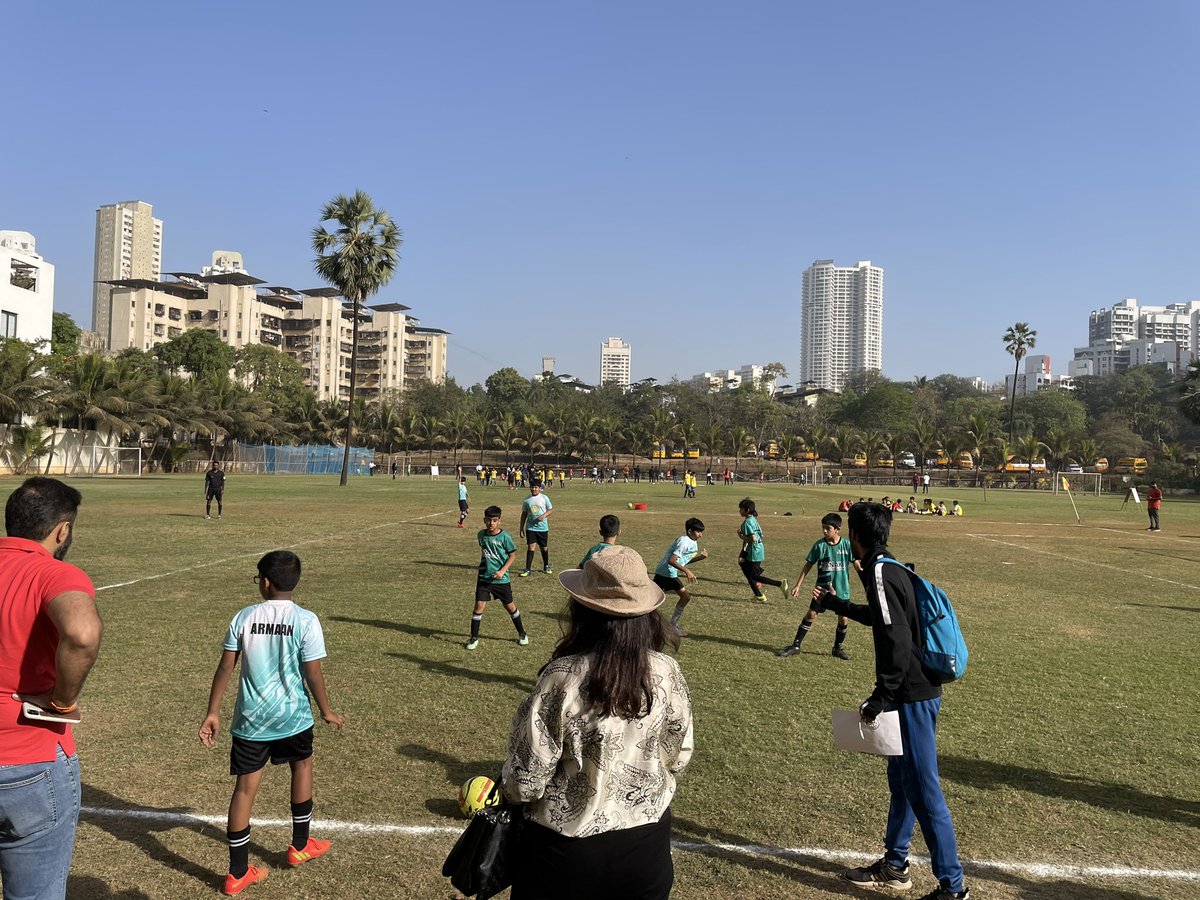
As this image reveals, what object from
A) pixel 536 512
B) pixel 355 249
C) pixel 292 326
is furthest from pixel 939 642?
pixel 292 326

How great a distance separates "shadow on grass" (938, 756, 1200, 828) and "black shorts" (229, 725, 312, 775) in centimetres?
473

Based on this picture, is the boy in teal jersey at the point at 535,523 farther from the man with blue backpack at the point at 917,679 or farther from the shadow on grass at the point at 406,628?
the man with blue backpack at the point at 917,679

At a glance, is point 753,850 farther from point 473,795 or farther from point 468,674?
point 468,674

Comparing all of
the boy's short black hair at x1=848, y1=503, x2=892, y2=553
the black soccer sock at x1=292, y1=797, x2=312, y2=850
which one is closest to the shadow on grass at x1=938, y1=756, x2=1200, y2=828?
the boy's short black hair at x1=848, y1=503, x2=892, y2=553

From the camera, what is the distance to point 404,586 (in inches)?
587

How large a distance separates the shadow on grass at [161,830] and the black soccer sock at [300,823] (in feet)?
0.48

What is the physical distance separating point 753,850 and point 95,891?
3718 millimetres

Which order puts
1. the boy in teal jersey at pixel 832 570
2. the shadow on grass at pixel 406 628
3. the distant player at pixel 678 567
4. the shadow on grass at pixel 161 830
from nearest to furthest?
the shadow on grass at pixel 161 830 < the boy in teal jersey at pixel 832 570 < the shadow on grass at pixel 406 628 < the distant player at pixel 678 567

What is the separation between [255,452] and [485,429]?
2795 cm

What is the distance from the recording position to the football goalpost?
58344mm

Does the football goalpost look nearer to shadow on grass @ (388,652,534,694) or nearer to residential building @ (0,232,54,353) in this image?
residential building @ (0,232,54,353)

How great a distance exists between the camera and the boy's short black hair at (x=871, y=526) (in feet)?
15.7

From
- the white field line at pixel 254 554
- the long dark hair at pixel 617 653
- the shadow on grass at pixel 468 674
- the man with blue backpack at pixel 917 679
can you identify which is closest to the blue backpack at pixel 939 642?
the man with blue backpack at pixel 917 679

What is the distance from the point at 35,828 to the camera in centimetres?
299
